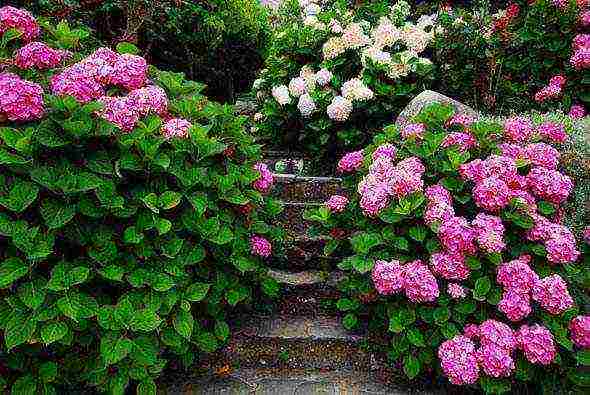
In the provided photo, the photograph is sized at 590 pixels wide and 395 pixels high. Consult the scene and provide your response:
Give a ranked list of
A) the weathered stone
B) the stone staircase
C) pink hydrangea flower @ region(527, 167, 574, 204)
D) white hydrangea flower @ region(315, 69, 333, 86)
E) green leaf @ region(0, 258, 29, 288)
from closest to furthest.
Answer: green leaf @ region(0, 258, 29, 288), pink hydrangea flower @ region(527, 167, 574, 204), the stone staircase, the weathered stone, white hydrangea flower @ region(315, 69, 333, 86)

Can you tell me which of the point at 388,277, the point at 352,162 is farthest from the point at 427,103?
the point at 388,277

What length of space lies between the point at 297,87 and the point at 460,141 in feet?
6.13

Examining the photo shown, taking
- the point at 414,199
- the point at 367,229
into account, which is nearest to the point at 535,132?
the point at 414,199

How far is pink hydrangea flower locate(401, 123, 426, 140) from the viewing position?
136 inches

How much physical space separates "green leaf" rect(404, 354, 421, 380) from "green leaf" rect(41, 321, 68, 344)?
64.5 inches

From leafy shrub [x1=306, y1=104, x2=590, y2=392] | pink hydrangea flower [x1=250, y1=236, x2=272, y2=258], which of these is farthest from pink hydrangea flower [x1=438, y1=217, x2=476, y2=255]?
pink hydrangea flower [x1=250, y1=236, x2=272, y2=258]

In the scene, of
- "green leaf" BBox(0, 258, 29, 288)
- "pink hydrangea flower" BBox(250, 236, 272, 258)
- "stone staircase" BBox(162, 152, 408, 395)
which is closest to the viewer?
"green leaf" BBox(0, 258, 29, 288)

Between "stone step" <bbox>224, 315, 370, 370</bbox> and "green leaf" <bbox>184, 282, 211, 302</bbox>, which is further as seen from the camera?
"stone step" <bbox>224, 315, 370, 370</bbox>

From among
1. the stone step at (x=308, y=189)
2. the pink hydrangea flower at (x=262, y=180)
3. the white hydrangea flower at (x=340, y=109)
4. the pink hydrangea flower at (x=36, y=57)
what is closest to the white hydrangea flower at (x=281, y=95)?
the white hydrangea flower at (x=340, y=109)

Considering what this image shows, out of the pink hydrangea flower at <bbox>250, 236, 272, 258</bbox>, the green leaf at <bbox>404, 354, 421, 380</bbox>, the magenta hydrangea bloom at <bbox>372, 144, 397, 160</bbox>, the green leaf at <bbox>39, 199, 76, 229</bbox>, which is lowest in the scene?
the green leaf at <bbox>404, 354, 421, 380</bbox>

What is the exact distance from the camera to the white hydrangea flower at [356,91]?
4.57 metres

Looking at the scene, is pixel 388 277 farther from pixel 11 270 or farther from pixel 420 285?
pixel 11 270

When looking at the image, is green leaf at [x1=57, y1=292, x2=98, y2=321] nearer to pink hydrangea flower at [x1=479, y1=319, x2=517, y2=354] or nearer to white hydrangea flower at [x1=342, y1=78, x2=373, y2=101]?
pink hydrangea flower at [x1=479, y1=319, x2=517, y2=354]

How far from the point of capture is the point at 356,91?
4598 millimetres
